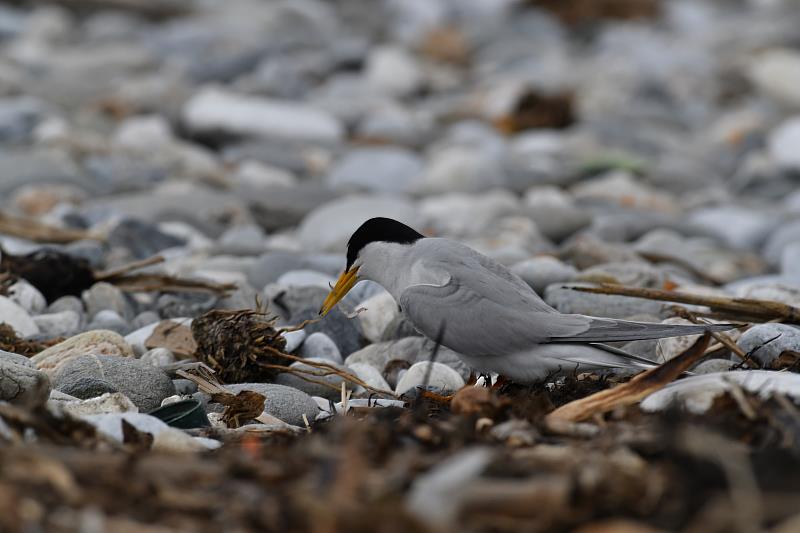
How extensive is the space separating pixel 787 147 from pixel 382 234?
219 inches

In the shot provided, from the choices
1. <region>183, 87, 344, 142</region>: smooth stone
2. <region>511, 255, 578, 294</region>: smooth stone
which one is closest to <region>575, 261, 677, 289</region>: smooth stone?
<region>511, 255, 578, 294</region>: smooth stone

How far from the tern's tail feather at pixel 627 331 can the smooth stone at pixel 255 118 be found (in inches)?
231

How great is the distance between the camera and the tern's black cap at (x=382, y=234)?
134 inches

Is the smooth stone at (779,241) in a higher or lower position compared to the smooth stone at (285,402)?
lower

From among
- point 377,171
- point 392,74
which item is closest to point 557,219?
point 377,171

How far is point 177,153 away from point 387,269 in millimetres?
4898

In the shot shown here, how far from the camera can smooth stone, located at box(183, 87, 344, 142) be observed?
8469mm

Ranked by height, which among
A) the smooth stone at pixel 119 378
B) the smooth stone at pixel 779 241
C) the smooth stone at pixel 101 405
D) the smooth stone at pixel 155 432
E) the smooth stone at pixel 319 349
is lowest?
the smooth stone at pixel 779 241

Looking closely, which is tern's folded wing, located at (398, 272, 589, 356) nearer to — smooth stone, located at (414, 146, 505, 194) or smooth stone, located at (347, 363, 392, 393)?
smooth stone, located at (347, 363, 392, 393)

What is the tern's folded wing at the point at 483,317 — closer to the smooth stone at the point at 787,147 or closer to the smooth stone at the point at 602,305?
the smooth stone at the point at 602,305

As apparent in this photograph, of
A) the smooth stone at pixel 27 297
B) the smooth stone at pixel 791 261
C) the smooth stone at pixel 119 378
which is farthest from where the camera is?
the smooth stone at pixel 791 261

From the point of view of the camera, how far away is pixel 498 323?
3.04 m

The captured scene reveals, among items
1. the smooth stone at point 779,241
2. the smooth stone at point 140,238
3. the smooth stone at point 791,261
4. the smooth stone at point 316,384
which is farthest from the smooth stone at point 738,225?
the smooth stone at point 316,384

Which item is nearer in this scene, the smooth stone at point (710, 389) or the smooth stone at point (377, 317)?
the smooth stone at point (710, 389)
